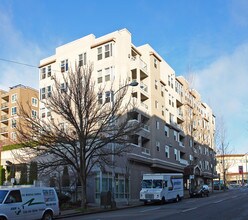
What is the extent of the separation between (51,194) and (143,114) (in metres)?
28.7

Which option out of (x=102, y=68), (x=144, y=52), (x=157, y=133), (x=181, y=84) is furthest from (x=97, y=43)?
(x=181, y=84)

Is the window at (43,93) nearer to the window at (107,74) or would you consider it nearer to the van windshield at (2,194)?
the window at (107,74)

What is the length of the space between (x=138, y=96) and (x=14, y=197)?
30176 millimetres

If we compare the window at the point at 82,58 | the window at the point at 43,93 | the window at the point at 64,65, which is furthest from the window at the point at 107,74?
the window at the point at 43,93

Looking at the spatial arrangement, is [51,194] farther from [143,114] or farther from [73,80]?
[143,114]

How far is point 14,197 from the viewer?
1691 cm

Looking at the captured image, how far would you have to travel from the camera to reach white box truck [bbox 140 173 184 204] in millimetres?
34219

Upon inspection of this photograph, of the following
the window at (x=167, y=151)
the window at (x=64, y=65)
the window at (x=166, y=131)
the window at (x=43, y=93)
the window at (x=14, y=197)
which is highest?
the window at (x=64, y=65)

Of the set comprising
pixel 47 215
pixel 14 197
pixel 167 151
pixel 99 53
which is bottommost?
pixel 47 215

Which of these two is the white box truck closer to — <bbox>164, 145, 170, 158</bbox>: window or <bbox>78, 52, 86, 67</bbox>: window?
<bbox>164, 145, 170, 158</bbox>: window

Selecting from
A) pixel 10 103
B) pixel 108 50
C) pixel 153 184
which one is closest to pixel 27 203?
pixel 153 184

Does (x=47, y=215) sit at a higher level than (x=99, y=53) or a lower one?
lower

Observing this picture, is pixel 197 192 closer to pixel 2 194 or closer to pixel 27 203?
pixel 27 203

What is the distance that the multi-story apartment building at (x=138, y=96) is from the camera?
43241 millimetres
